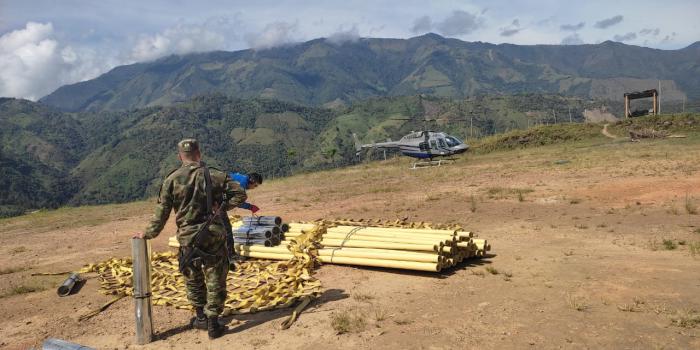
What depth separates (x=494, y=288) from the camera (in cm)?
830

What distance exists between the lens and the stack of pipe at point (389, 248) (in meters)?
9.26

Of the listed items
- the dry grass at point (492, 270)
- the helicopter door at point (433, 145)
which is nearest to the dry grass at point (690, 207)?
the dry grass at point (492, 270)

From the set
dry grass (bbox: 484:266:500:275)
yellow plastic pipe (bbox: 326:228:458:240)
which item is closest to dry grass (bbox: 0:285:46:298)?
yellow plastic pipe (bbox: 326:228:458:240)

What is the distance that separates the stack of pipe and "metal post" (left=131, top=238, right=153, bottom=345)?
4113 millimetres

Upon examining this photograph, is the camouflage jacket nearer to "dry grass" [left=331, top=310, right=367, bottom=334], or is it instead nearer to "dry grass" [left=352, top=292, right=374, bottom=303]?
"dry grass" [left=331, top=310, right=367, bottom=334]

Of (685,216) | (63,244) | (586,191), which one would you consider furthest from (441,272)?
(63,244)

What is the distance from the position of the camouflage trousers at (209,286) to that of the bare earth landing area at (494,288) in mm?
466

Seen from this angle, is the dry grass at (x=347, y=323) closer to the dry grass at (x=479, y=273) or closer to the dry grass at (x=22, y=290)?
the dry grass at (x=479, y=273)

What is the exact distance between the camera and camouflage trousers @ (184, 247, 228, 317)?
266 inches

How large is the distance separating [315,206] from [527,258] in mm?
10963

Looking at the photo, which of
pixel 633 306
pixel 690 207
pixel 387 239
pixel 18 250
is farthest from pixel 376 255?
pixel 18 250

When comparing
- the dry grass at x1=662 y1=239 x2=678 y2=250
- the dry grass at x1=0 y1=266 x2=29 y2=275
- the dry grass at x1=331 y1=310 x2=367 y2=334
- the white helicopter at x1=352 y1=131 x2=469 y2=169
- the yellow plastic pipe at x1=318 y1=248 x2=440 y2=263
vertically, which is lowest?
the dry grass at x1=0 y1=266 x2=29 y2=275

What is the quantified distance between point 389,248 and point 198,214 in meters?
4.58

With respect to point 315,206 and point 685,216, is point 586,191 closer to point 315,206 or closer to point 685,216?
point 685,216
